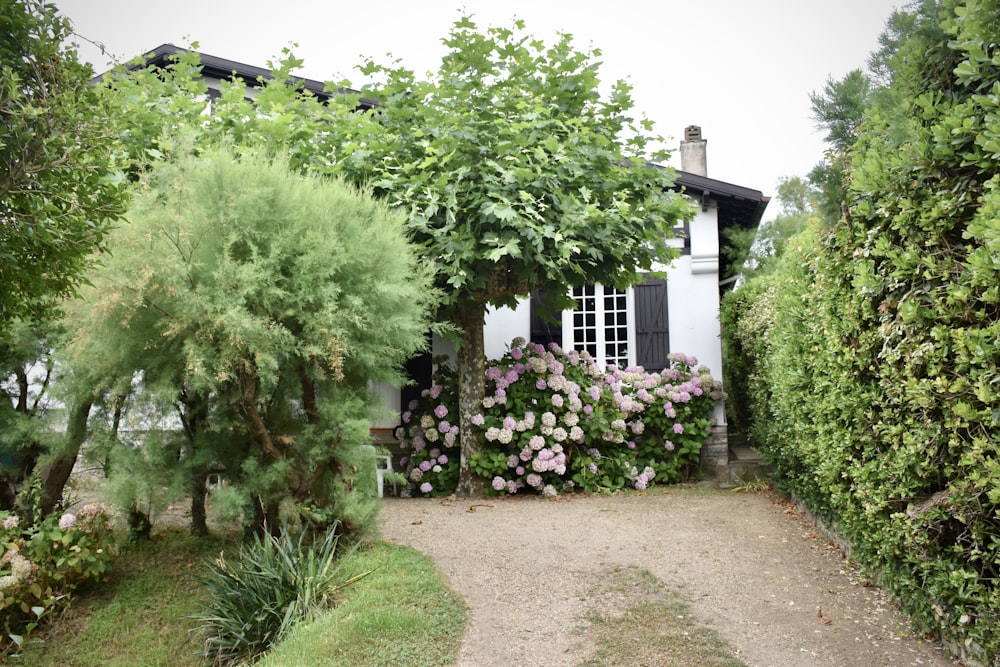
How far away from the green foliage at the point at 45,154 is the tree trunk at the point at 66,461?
225 cm

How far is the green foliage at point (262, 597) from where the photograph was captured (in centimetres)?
453

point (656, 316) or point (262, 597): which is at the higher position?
point (656, 316)

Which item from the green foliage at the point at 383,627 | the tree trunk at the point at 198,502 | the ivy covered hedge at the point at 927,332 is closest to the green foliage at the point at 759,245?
the ivy covered hedge at the point at 927,332

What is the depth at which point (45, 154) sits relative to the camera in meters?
3.04

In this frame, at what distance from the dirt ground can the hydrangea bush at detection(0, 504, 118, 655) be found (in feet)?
7.76

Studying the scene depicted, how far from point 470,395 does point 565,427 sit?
1325mm

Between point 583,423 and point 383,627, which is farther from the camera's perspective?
point 583,423

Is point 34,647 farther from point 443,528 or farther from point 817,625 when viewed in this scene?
point 817,625

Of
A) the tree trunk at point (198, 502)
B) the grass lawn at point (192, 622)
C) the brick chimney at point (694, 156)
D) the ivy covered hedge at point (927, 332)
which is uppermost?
the brick chimney at point (694, 156)

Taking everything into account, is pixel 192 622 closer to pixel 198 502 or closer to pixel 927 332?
pixel 198 502

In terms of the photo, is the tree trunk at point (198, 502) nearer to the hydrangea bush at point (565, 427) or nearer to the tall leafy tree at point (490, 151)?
the tall leafy tree at point (490, 151)

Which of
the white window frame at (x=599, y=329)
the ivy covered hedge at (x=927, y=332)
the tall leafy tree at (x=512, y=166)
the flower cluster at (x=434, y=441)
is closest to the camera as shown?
the ivy covered hedge at (x=927, y=332)

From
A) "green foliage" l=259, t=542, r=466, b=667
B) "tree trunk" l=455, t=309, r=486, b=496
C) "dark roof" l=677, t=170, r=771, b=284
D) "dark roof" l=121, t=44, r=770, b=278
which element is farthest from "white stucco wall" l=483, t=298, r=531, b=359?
"green foliage" l=259, t=542, r=466, b=667

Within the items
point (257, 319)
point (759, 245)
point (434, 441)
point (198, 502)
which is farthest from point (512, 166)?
point (759, 245)
